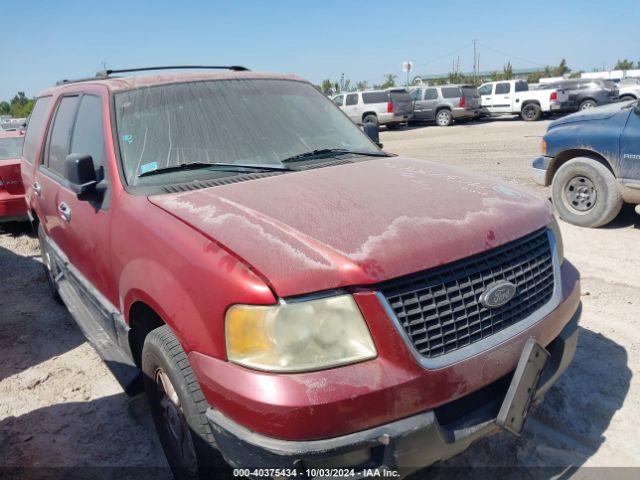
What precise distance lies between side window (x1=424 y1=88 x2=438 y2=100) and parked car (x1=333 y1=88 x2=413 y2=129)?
0.99 m

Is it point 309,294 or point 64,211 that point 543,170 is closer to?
point 64,211

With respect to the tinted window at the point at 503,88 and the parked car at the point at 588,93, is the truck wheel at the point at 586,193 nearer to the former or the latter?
the parked car at the point at 588,93

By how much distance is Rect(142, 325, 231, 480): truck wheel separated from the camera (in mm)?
2021

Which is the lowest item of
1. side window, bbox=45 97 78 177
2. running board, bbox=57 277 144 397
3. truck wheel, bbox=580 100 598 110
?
truck wheel, bbox=580 100 598 110

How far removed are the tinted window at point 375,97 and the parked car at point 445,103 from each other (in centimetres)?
192

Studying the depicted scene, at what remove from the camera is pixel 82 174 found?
2771 millimetres

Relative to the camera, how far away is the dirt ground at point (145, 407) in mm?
2668

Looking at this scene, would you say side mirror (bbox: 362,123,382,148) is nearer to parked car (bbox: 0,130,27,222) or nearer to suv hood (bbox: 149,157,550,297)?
suv hood (bbox: 149,157,550,297)

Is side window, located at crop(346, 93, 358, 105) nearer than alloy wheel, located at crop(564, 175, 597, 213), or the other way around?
alloy wheel, located at crop(564, 175, 597, 213)

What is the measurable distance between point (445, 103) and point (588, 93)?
18.2ft

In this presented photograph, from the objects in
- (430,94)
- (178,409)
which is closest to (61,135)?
(178,409)

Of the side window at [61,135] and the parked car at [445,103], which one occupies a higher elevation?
the side window at [61,135]

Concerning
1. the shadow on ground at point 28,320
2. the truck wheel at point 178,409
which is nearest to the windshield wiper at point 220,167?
the truck wheel at point 178,409

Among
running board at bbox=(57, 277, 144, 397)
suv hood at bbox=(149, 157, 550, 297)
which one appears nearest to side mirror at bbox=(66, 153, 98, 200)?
suv hood at bbox=(149, 157, 550, 297)
